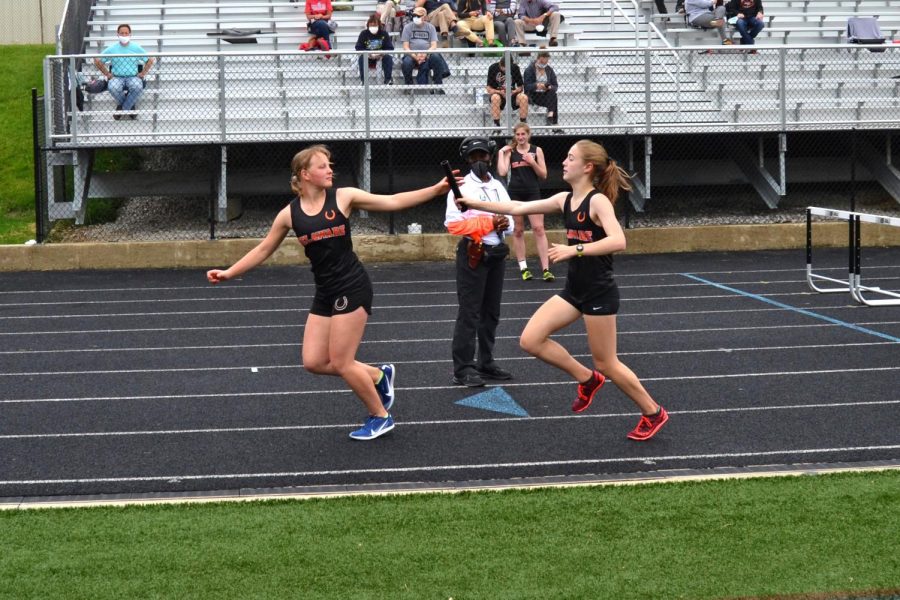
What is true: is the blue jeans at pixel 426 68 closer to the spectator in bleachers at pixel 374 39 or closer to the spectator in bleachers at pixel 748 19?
the spectator in bleachers at pixel 374 39

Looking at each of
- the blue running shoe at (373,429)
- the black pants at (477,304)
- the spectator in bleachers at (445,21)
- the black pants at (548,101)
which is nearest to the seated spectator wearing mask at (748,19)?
the spectator in bleachers at (445,21)

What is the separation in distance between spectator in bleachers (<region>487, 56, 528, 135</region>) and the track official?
28.6 ft

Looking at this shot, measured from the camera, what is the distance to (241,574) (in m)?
5.82

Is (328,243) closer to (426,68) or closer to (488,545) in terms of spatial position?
(488,545)

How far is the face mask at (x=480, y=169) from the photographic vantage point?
9870mm

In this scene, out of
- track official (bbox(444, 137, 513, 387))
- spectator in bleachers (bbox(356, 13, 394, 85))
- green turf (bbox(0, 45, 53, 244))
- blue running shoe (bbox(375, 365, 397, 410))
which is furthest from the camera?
spectator in bleachers (bbox(356, 13, 394, 85))

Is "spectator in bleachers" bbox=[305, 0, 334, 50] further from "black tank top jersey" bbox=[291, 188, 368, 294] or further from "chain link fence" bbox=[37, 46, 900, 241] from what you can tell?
"black tank top jersey" bbox=[291, 188, 368, 294]

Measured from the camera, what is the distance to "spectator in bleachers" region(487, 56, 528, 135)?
1862 centimetres

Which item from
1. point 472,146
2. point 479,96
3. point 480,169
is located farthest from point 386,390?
point 479,96

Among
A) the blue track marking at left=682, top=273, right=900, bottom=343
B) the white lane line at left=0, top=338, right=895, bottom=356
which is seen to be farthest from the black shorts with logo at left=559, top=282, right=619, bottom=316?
the blue track marking at left=682, top=273, right=900, bottom=343

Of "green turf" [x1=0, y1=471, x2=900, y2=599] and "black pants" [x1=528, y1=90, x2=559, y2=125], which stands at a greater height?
"black pants" [x1=528, y1=90, x2=559, y2=125]

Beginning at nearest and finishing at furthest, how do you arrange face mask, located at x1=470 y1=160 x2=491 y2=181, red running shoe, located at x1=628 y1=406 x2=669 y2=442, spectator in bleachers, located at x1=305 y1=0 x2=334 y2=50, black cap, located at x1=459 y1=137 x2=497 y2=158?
red running shoe, located at x1=628 y1=406 x2=669 y2=442 < black cap, located at x1=459 y1=137 x2=497 y2=158 < face mask, located at x1=470 y1=160 x2=491 y2=181 < spectator in bleachers, located at x1=305 y1=0 x2=334 y2=50

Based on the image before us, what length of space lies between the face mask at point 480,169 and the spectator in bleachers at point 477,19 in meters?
11.8

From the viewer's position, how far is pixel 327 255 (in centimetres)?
811
